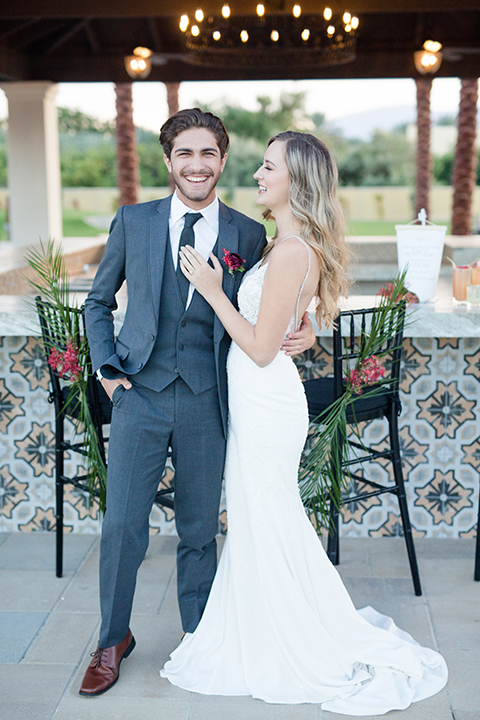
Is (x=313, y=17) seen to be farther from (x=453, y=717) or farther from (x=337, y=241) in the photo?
(x=453, y=717)

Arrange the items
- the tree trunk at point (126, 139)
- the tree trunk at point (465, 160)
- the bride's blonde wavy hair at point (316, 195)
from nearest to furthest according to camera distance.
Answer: the bride's blonde wavy hair at point (316, 195) → the tree trunk at point (465, 160) → the tree trunk at point (126, 139)

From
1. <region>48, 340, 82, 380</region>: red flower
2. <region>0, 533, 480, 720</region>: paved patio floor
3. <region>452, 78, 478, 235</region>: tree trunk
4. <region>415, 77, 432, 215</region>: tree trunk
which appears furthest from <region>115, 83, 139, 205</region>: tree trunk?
<region>48, 340, 82, 380</region>: red flower

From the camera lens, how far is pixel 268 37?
225 inches

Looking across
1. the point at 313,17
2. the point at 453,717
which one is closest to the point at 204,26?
the point at 313,17

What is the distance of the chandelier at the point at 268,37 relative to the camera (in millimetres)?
5203

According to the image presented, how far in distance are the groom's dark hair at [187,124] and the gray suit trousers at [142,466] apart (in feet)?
2.63

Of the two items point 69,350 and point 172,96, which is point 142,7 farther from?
point 172,96

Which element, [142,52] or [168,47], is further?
[168,47]

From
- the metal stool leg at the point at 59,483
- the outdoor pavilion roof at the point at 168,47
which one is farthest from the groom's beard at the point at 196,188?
the outdoor pavilion roof at the point at 168,47

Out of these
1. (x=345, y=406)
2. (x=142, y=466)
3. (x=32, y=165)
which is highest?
(x=32, y=165)

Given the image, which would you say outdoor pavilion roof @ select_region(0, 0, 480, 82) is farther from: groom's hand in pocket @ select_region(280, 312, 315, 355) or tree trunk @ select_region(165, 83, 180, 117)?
tree trunk @ select_region(165, 83, 180, 117)

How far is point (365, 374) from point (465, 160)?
11693 mm

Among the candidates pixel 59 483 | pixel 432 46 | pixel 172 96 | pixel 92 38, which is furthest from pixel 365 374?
pixel 172 96

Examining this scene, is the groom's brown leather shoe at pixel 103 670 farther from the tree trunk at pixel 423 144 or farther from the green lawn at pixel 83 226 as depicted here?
the green lawn at pixel 83 226
